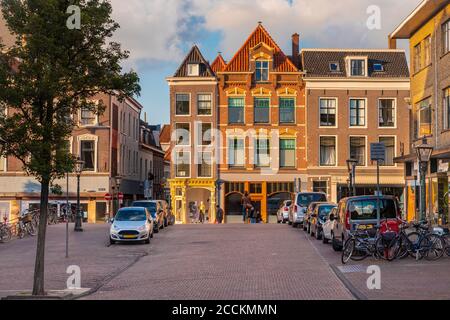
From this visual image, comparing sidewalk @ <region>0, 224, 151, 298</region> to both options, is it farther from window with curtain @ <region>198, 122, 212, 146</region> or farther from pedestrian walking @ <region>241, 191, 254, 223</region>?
window with curtain @ <region>198, 122, 212, 146</region>

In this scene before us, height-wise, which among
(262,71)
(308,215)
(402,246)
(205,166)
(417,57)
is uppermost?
(262,71)

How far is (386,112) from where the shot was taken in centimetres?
6138

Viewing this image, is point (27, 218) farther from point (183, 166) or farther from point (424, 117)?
point (183, 166)

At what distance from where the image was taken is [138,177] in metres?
76.6

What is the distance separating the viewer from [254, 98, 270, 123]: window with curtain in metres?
62.6

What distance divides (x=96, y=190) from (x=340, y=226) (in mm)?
38845

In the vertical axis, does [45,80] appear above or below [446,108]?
below

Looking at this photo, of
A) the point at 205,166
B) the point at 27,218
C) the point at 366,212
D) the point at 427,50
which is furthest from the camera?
the point at 205,166

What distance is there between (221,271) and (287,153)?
140 feet

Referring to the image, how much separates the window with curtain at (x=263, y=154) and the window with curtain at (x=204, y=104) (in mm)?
4749

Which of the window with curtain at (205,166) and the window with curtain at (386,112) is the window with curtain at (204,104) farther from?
the window with curtain at (386,112)

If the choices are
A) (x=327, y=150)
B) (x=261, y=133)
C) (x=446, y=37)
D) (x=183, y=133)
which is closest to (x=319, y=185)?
(x=327, y=150)

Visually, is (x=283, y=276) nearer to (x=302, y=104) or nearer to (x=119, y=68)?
(x=119, y=68)

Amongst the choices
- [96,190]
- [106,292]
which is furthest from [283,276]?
[96,190]
